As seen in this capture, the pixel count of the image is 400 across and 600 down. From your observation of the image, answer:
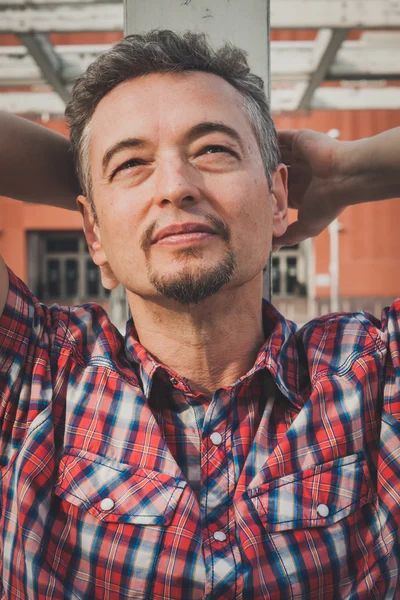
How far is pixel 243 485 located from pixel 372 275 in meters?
15.3

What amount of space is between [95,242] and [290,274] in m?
15.2

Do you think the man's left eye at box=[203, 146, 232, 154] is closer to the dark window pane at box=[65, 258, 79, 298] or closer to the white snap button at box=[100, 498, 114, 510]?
the white snap button at box=[100, 498, 114, 510]

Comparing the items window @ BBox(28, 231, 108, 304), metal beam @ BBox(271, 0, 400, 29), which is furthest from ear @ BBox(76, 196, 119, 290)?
window @ BBox(28, 231, 108, 304)

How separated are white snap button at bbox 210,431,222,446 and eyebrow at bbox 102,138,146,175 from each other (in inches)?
28.2

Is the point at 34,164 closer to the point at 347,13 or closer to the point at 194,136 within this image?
the point at 194,136

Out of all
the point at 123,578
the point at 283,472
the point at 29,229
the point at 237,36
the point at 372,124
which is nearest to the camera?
the point at 123,578

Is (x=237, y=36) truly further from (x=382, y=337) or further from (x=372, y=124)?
(x=372, y=124)

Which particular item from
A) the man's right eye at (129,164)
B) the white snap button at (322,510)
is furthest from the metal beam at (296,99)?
the white snap button at (322,510)

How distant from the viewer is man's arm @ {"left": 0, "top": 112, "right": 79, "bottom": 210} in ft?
5.32

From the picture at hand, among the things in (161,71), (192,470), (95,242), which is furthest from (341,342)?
(161,71)

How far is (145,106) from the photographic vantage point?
148cm

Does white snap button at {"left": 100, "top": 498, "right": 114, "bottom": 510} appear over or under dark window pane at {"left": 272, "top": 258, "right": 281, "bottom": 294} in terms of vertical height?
under

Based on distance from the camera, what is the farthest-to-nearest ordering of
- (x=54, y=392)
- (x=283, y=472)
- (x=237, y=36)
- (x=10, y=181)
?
(x=237, y=36), (x=10, y=181), (x=54, y=392), (x=283, y=472)

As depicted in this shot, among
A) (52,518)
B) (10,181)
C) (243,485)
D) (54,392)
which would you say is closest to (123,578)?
(52,518)
